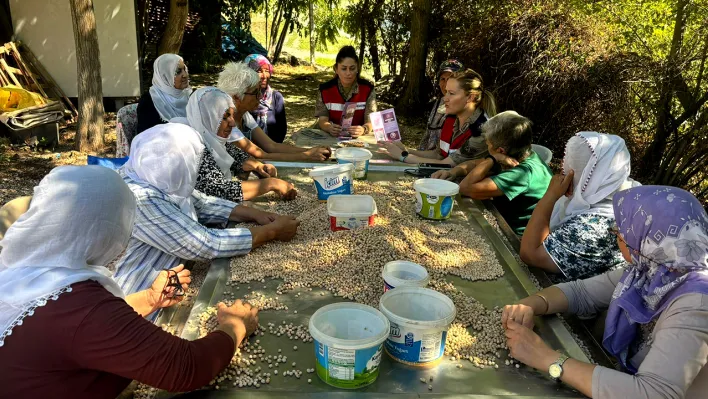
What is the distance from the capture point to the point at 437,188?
2650mm

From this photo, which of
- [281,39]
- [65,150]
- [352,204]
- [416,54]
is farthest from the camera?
[281,39]

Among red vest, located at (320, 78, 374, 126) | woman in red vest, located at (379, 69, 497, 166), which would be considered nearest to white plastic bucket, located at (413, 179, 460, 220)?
woman in red vest, located at (379, 69, 497, 166)

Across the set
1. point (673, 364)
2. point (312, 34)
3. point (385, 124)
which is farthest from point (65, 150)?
point (312, 34)

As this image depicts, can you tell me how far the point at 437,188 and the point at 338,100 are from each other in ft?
7.77

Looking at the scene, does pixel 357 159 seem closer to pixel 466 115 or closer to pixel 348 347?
pixel 466 115

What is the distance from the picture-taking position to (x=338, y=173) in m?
2.81

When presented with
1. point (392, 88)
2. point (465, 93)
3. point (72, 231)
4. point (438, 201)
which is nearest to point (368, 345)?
point (72, 231)

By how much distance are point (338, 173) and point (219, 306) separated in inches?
49.7

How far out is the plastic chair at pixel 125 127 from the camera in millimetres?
4023

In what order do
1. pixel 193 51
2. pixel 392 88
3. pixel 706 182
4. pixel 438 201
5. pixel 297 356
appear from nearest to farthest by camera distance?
pixel 297 356 → pixel 438 201 → pixel 706 182 → pixel 392 88 → pixel 193 51

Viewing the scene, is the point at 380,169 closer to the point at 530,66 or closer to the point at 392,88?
the point at 530,66

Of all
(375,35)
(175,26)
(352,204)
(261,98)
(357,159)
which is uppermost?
(375,35)

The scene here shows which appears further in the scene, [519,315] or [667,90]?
[667,90]

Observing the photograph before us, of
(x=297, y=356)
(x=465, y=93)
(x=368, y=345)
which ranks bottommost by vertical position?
(x=297, y=356)
